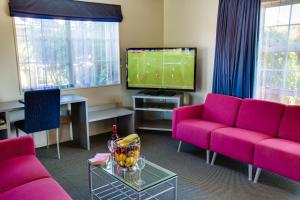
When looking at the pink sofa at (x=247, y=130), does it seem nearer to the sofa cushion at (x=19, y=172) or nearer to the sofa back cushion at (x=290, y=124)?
the sofa back cushion at (x=290, y=124)

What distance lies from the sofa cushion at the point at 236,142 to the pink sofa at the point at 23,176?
1.89 m

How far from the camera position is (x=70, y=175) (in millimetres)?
3068

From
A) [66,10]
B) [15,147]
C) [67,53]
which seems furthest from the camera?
[67,53]

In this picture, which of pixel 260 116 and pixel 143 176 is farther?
pixel 260 116

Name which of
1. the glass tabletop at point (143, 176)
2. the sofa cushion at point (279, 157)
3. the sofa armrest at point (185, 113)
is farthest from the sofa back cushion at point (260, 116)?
the glass tabletop at point (143, 176)

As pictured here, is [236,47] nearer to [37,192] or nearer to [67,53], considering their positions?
[67,53]

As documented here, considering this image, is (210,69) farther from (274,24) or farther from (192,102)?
(274,24)

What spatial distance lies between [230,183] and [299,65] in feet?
5.44

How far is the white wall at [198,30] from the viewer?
419 cm

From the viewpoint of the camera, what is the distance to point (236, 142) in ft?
9.89

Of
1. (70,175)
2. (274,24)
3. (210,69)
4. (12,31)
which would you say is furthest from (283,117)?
(12,31)

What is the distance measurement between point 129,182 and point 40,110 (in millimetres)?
1694

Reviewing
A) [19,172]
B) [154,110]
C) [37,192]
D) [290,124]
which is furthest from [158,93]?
[37,192]

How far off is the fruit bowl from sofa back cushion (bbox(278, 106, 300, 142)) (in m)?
1.76
